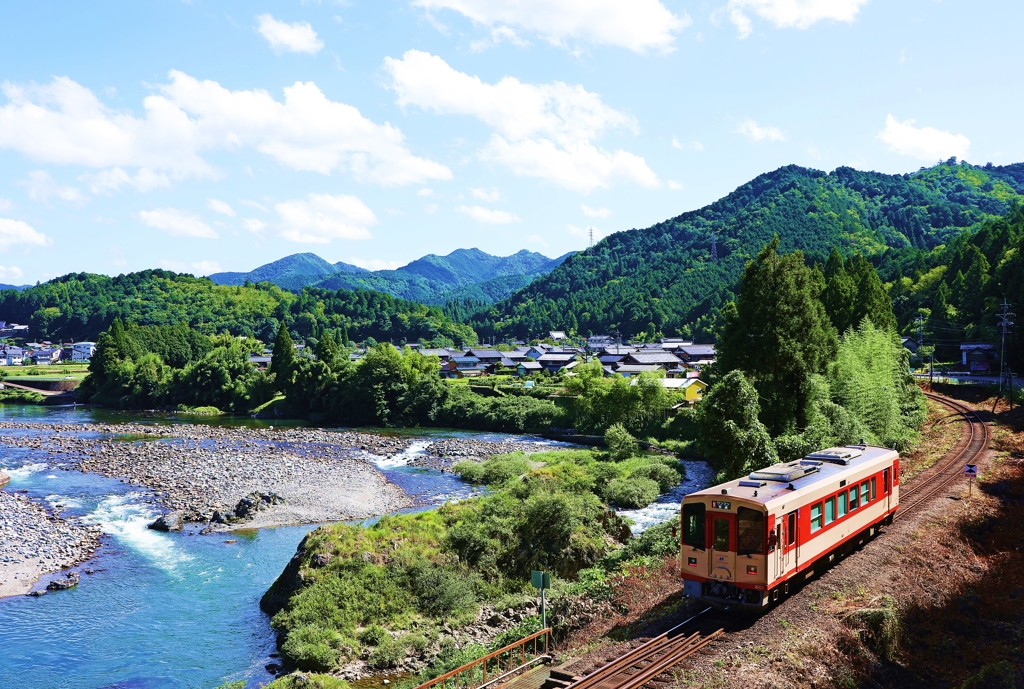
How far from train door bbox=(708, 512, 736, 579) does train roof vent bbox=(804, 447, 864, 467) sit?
575 cm

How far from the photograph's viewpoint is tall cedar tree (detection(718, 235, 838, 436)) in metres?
32.3

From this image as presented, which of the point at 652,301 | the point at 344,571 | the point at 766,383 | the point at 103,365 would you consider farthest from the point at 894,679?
the point at 652,301

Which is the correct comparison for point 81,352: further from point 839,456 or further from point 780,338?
point 839,456

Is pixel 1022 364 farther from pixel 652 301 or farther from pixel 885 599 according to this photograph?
pixel 652 301

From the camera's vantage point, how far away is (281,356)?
286 ft

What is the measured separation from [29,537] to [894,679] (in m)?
34.1

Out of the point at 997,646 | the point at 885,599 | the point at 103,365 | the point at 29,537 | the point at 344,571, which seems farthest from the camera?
the point at 103,365

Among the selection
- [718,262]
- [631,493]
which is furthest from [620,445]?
[718,262]

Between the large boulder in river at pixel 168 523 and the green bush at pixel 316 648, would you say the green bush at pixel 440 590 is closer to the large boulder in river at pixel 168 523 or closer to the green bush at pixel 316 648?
the green bush at pixel 316 648

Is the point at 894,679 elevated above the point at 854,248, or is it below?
below

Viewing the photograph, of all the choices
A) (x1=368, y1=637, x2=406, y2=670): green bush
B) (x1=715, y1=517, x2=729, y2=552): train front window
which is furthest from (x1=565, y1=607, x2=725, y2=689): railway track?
(x1=368, y1=637, x2=406, y2=670): green bush

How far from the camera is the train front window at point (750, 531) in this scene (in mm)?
14523

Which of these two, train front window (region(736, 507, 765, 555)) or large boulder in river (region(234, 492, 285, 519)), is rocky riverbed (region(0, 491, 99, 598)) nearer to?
large boulder in river (region(234, 492, 285, 519))

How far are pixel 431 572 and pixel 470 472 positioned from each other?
23064 mm
